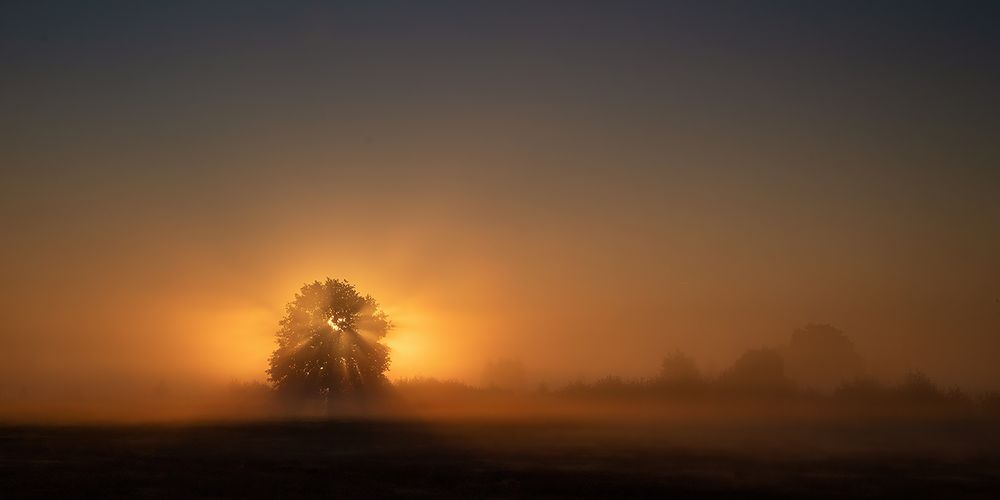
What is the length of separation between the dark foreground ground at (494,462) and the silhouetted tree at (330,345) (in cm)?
2728

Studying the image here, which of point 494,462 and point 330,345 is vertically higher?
point 330,345

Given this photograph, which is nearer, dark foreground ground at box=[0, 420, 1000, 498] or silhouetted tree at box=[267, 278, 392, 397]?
dark foreground ground at box=[0, 420, 1000, 498]

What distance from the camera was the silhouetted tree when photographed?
86562 millimetres

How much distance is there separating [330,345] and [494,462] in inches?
2090

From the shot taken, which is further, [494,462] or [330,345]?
[330,345]

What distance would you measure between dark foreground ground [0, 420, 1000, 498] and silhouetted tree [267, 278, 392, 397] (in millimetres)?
27279

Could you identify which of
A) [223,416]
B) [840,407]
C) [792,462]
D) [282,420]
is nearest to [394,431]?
[282,420]

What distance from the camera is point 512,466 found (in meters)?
36.3

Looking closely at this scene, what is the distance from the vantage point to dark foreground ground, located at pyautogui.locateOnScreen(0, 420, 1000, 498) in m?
29.5

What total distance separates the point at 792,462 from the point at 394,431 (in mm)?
29317

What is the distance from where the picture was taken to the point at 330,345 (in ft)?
288

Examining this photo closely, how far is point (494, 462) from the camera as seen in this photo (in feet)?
125

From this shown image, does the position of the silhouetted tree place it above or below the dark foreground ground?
above

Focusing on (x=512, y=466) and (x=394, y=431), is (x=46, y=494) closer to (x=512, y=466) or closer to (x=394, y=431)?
(x=512, y=466)
